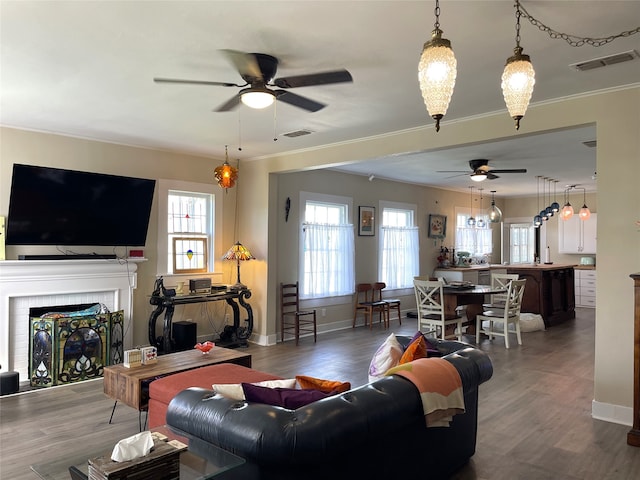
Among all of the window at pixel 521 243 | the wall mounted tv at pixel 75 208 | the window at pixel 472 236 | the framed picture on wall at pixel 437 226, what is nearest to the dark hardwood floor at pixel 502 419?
the wall mounted tv at pixel 75 208

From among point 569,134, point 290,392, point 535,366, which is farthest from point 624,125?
point 290,392

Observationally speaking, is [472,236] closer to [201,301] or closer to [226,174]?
[201,301]

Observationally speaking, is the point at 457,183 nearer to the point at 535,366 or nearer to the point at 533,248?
the point at 533,248

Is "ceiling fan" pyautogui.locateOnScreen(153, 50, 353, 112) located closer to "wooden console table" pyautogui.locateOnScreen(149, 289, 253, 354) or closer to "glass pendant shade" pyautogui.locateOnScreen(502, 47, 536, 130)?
"glass pendant shade" pyautogui.locateOnScreen(502, 47, 536, 130)

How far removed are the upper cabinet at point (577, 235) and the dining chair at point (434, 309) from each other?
5754 mm

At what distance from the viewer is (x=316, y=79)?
287cm

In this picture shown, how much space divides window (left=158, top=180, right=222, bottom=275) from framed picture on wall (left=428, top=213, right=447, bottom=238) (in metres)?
4.89

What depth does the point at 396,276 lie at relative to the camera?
9023 millimetres

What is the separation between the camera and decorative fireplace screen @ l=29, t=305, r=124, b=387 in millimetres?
4734

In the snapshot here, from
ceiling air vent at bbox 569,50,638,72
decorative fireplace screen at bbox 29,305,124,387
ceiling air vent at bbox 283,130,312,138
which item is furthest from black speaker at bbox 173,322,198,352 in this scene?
ceiling air vent at bbox 569,50,638,72

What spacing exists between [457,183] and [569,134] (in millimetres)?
4266

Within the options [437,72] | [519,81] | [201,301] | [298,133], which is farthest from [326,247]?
[437,72]

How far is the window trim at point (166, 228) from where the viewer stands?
6156 millimetres

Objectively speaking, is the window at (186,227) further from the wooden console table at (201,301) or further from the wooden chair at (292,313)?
→ the wooden chair at (292,313)
